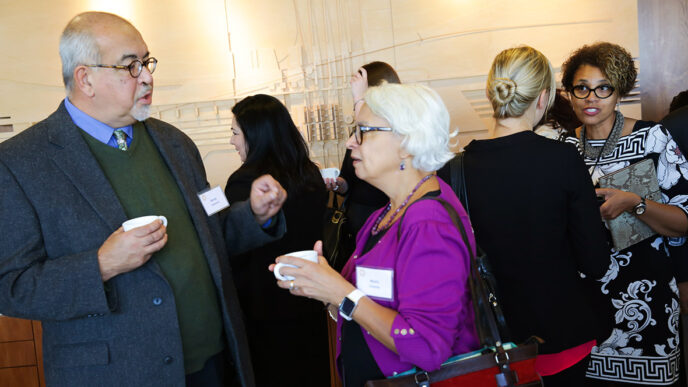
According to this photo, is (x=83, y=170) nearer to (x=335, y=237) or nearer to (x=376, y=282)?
(x=376, y=282)

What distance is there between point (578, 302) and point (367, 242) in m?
0.77

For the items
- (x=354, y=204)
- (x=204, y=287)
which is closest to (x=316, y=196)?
(x=354, y=204)

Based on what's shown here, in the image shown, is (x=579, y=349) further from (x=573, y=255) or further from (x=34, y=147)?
(x=34, y=147)

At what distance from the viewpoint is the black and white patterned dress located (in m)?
2.46

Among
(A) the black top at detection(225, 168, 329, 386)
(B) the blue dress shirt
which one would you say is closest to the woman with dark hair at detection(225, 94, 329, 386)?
(A) the black top at detection(225, 168, 329, 386)

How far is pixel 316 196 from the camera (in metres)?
2.86

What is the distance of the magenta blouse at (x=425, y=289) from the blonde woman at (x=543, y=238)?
44 cm

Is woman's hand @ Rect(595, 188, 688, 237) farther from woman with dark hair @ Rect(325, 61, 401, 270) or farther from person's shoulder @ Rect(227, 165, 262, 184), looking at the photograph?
person's shoulder @ Rect(227, 165, 262, 184)

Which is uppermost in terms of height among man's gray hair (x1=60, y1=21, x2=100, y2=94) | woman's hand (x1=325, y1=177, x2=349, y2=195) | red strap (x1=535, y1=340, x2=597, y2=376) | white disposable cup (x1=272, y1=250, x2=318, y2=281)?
man's gray hair (x1=60, y1=21, x2=100, y2=94)

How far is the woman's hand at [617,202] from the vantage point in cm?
239

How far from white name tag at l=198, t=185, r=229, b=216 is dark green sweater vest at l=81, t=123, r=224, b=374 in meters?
0.07

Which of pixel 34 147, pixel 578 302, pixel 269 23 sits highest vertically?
pixel 269 23

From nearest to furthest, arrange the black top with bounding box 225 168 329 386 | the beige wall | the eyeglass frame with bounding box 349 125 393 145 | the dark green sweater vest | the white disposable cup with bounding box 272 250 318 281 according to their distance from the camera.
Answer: the white disposable cup with bounding box 272 250 318 281 → the eyeglass frame with bounding box 349 125 393 145 → the dark green sweater vest → the black top with bounding box 225 168 329 386 → the beige wall

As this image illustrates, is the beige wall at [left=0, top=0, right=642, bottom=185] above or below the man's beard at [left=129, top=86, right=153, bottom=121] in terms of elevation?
above
